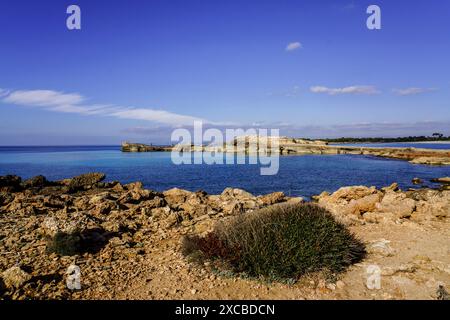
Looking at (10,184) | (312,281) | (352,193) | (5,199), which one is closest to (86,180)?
(10,184)

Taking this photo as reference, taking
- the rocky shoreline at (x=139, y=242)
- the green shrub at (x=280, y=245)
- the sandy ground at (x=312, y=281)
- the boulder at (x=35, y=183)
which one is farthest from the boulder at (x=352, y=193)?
the boulder at (x=35, y=183)

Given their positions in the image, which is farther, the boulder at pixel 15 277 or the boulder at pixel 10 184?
the boulder at pixel 10 184

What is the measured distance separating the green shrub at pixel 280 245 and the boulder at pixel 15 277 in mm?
3099

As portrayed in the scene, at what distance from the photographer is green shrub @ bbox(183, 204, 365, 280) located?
21.6ft

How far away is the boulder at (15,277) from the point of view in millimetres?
6133

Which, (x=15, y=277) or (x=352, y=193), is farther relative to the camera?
(x=352, y=193)

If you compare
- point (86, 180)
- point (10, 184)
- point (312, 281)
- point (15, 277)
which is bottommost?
point (312, 281)

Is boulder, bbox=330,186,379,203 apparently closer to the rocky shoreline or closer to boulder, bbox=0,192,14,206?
the rocky shoreline

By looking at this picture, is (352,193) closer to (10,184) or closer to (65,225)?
(65,225)

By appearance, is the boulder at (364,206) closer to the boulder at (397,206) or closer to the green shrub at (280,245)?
the boulder at (397,206)

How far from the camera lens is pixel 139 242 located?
28.9ft

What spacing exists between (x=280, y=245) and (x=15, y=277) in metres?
4.94
